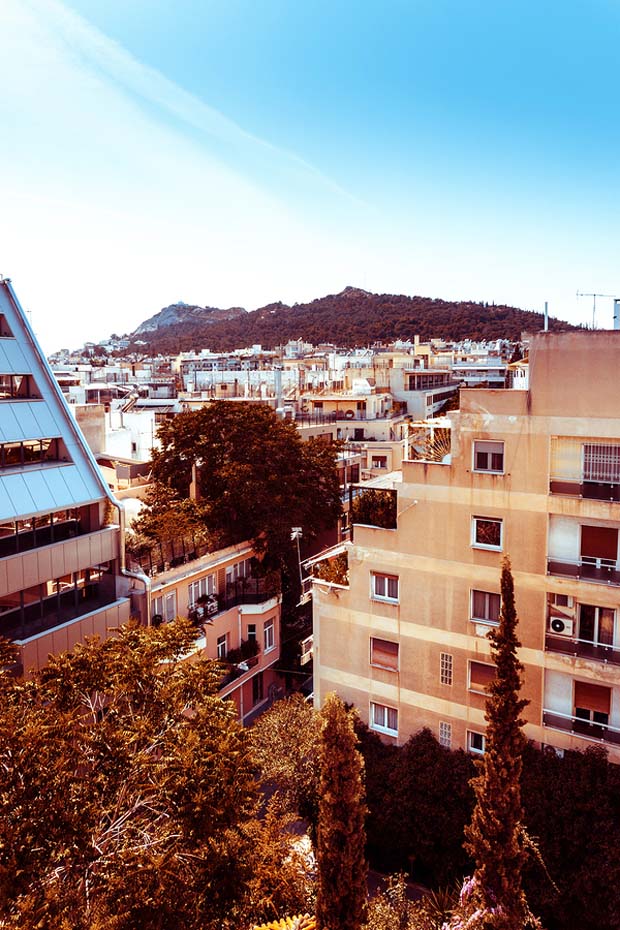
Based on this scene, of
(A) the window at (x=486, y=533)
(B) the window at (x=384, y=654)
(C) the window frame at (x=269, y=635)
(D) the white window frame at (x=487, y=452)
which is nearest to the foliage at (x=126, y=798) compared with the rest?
(B) the window at (x=384, y=654)

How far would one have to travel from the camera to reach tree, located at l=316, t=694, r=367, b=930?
1523 centimetres

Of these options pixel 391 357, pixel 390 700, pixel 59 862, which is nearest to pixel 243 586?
pixel 390 700

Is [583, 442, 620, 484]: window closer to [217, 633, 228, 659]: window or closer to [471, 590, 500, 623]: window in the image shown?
[471, 590, 500, 623]: window

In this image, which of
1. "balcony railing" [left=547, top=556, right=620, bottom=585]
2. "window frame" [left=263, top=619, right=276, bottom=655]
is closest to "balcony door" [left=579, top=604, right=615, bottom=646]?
"balcony railing" [left=547, top=556, right=620, bottom=585]

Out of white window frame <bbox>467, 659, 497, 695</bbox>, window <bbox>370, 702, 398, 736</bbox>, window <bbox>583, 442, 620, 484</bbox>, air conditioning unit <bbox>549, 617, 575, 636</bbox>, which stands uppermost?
window <bbox>583, 442, 620, 484</bbox>

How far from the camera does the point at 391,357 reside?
8769 centimetres

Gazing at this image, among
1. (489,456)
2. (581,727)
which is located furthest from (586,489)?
(581,727)

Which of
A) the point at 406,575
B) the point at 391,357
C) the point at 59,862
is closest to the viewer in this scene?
the point at 59,862

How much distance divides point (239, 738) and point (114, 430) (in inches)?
1319

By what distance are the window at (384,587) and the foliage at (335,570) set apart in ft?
4.36

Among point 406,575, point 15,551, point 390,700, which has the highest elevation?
point 15,551

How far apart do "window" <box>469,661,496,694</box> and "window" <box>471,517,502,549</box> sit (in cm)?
379

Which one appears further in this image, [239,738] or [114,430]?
[114,430]

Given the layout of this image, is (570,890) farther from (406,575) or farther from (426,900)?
(406,575)
